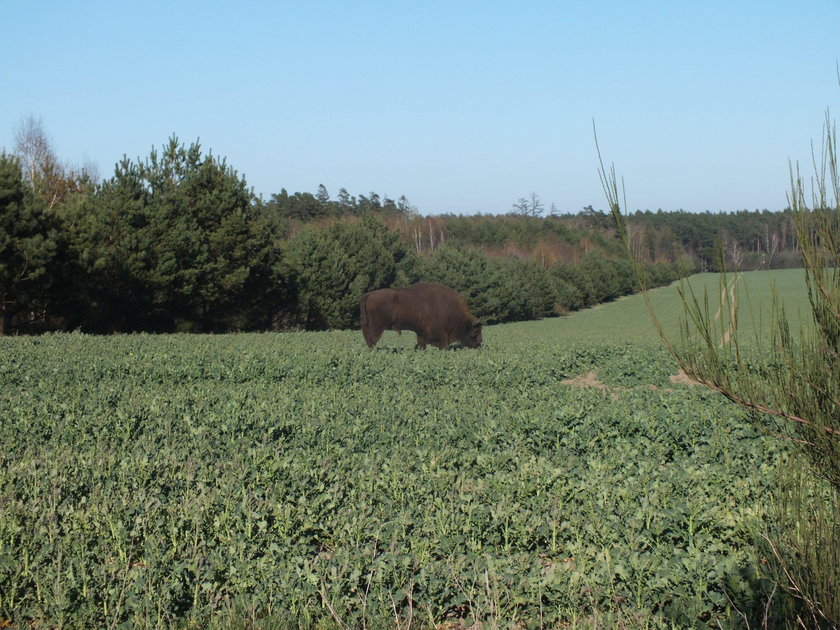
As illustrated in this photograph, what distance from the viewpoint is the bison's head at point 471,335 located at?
22.5 m

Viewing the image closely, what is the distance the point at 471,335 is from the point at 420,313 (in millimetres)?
1781

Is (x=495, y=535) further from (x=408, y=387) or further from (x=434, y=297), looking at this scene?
(x=434, y=297)

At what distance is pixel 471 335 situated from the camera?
22.6 metres

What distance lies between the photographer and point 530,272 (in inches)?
2584

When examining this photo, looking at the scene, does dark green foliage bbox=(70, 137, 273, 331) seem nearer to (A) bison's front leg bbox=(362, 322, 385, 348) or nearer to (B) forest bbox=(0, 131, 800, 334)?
(B) forest bbox=(0, 131, 800, 334)

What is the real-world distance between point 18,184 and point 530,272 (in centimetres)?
4304

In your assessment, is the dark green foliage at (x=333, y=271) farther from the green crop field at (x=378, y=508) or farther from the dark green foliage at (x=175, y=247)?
the green crop field at (x=378, y=508)

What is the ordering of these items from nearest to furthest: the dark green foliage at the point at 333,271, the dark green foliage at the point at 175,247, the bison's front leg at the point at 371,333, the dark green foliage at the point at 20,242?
the bison's front leg at the point at 371,333 < the dark green foliage at the point at 20,242 < the dark green foliage at the point at 175,247 < the dark green foliage at the point at 333,271

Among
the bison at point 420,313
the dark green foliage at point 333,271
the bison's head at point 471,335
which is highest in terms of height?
the dark green foliage at point 333,271

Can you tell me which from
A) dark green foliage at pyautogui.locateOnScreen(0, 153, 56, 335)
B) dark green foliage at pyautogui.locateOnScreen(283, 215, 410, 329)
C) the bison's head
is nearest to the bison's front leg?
the bison's head

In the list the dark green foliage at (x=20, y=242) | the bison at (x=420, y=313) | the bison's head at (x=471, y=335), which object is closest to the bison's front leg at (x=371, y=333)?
the bison at (x=420, y=313)

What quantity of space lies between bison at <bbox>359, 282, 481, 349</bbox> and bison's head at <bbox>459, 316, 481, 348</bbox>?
0.26 meters

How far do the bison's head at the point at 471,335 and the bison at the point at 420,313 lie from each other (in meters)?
0.26

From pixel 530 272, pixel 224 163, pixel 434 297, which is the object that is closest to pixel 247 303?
pixel 224 163
